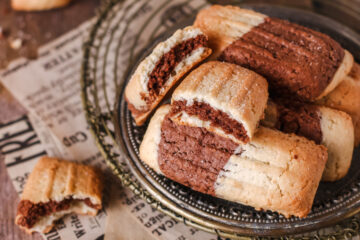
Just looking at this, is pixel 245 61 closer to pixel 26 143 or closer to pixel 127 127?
pixel 127 127

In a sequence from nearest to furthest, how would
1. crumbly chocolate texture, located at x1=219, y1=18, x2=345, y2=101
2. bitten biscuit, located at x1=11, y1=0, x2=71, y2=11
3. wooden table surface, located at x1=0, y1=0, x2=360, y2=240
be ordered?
crumbly chocolate texture, located at x1=219, y1=18, x2=345, y2=101, wooden table surface, located at x1=0, y1=0, x2=360, y2=240, bitten biscuit, located at x1=11, y1=0, x2=71, y2=11

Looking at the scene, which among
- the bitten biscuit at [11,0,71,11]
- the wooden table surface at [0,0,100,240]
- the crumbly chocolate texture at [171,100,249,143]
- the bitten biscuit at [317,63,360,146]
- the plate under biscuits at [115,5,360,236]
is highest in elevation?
the bitten biscuit at [11,0,71,11]

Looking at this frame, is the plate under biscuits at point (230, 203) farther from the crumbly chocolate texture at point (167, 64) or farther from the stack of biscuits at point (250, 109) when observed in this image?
the crumbly chocolate texture at point (167, 64)

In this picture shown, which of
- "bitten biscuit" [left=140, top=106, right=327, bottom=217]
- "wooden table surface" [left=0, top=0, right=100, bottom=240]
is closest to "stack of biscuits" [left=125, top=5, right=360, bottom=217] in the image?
"bitten biscuit" [left=140, top=106, right=327, bottom=217]

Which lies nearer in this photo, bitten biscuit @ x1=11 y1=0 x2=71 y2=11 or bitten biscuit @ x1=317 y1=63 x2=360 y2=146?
bitten biscuit @ x1=317 y1=63 x2=360 y2=146

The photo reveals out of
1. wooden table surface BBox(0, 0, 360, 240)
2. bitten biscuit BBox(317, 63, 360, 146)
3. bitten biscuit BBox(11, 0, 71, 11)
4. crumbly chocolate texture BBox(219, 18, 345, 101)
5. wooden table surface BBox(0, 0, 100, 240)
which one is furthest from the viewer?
bitten biscuit BBox(11, 0, 71, 11)

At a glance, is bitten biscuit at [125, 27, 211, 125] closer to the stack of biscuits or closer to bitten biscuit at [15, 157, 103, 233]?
the stack of biscuits
